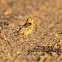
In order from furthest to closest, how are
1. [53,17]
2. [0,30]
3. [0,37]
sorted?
[53,17] < [0,30] < [0,37]

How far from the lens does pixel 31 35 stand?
668 centimetres

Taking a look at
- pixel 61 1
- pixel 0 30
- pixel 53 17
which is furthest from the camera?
pixel 61 1

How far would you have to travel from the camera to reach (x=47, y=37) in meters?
6.45

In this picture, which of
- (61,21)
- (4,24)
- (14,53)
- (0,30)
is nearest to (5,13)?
(4,24)

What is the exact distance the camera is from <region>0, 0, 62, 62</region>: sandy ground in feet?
17.2

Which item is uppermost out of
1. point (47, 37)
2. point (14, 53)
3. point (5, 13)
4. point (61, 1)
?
point (61, 1)

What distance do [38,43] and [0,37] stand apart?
79.2 inches

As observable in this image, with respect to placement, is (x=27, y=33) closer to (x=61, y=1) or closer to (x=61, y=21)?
(x=61, y=21)

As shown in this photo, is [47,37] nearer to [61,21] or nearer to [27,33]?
[27,33]

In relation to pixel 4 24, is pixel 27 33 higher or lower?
lower

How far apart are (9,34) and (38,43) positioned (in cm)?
174

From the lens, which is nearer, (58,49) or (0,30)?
(58,49)

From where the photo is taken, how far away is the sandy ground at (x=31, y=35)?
5230mm

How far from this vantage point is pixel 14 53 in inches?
211
